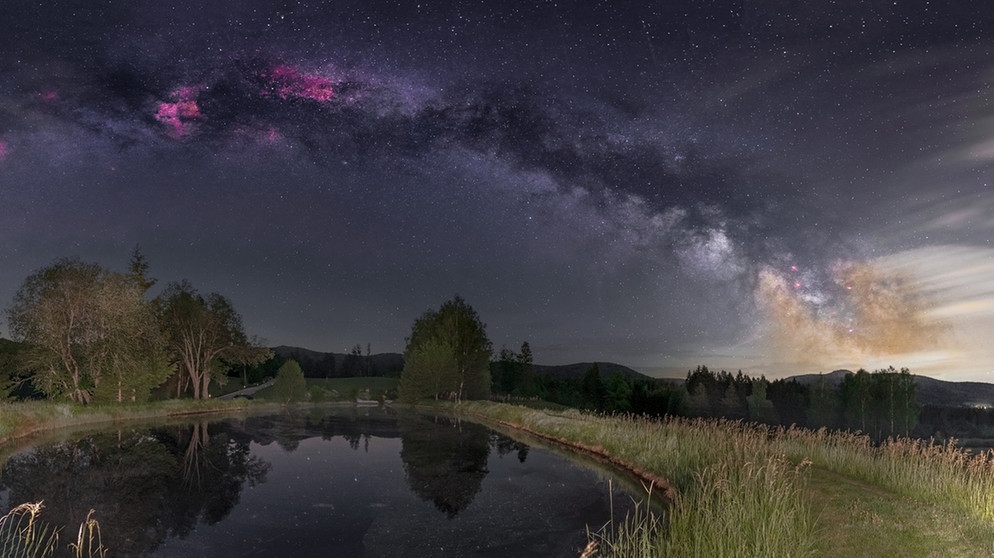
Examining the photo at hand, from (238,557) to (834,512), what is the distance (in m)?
13.5

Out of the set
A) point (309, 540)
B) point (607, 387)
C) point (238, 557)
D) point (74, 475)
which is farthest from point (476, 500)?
point (607, 387)

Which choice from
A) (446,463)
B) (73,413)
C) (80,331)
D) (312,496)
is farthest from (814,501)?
(80,331)

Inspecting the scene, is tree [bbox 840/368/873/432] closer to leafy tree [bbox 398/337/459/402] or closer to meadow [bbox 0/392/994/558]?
leafy tree [bbox 398/337/459/402]

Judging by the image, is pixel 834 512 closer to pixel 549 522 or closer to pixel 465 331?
pixel 549 522

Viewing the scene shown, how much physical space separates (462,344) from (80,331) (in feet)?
155

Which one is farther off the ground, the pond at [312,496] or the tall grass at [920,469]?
the tall grass at [920,469]

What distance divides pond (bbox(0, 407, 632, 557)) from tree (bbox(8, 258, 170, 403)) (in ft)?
57.5

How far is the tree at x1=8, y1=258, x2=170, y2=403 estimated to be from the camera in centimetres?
4881

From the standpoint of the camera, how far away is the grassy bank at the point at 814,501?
36.0 ft

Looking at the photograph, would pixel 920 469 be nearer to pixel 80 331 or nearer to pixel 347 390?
pixel 80 331

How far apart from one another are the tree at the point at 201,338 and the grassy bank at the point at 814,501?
65.7 metres

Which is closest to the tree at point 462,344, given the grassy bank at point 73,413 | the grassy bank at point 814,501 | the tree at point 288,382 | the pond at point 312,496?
the tree at point 288,382

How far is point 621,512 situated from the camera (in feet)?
60.1

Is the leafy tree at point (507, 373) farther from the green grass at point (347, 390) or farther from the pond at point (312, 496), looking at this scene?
the pond at point (312, 496)
